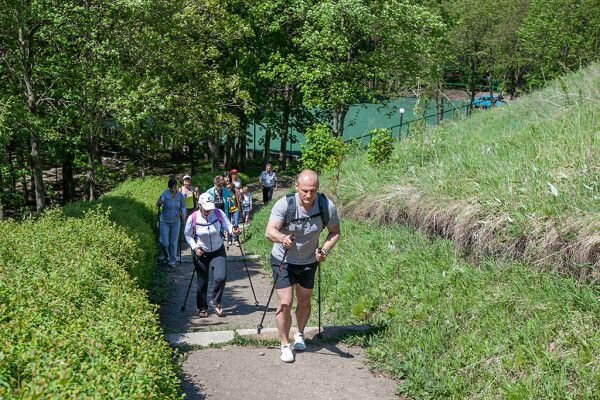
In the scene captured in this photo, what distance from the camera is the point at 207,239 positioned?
9141mm

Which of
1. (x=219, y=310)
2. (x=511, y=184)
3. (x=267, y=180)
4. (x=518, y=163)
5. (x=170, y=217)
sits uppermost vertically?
(x=518, y=163)

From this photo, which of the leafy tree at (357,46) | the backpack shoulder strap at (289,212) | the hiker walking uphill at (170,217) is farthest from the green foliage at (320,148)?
the backpack shoulder strap at (289,212)

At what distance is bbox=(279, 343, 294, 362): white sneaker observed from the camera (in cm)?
690

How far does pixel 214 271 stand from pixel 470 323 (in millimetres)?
3820

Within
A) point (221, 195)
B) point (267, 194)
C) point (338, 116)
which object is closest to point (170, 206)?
point (221, 195)

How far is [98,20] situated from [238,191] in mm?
5483

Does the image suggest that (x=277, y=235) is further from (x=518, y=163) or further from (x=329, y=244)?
(x=518, y=163)

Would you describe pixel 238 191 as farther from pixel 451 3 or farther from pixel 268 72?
pixel 451 3

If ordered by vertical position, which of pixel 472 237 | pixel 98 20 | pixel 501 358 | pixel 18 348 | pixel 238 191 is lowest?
pixel 238 191

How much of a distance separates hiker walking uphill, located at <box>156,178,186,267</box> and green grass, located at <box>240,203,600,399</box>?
16.2 ft

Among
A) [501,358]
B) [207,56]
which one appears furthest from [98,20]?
[501,358]

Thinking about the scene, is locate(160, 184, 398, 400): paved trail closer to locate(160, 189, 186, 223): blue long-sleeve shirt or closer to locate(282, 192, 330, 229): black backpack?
locate(282, 192, 330, 229): black backpack

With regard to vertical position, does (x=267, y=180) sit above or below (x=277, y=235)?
below

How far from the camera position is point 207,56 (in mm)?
24859
